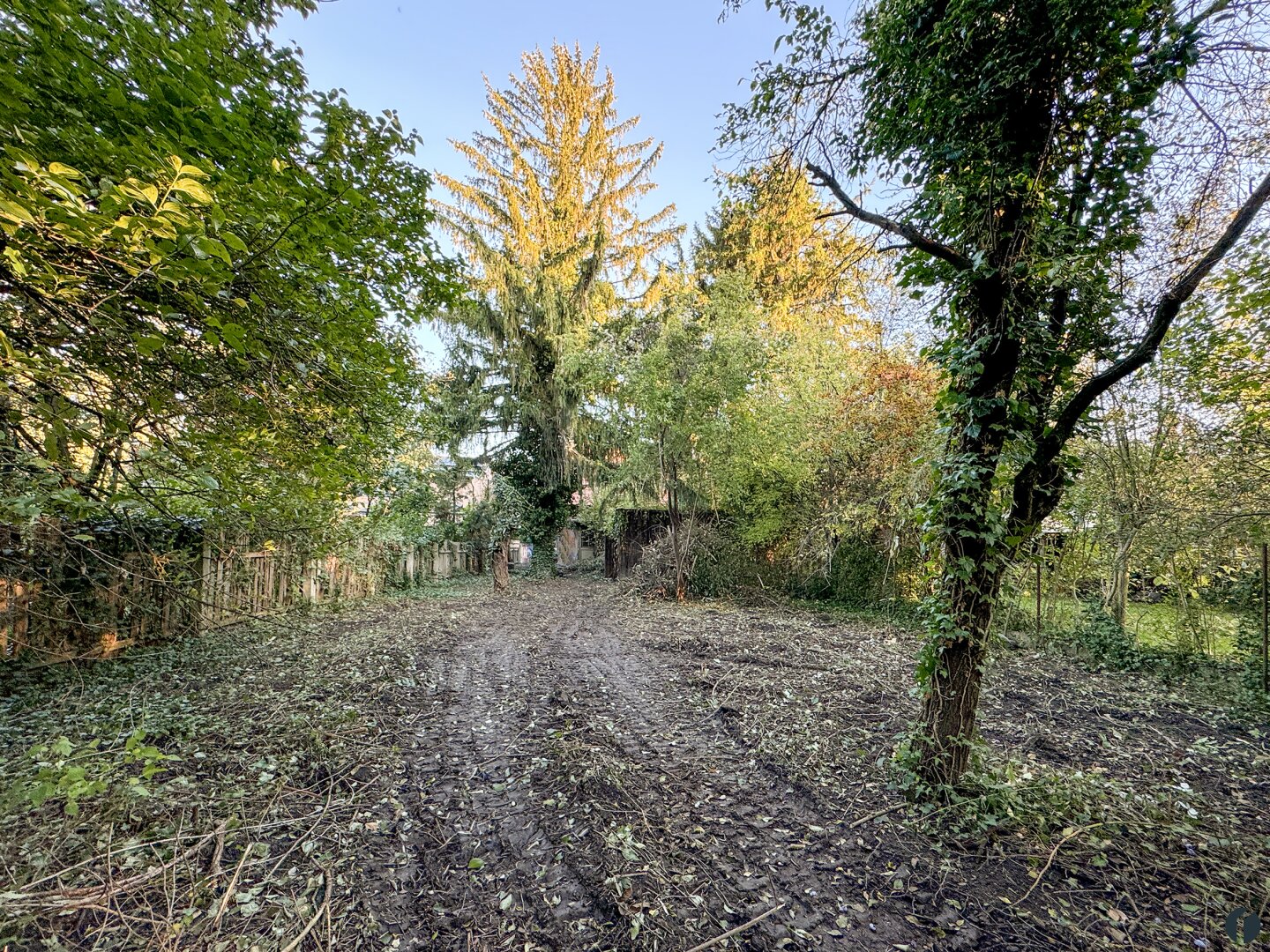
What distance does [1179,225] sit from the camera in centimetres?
268

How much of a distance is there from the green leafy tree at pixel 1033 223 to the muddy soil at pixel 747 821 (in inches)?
26.9

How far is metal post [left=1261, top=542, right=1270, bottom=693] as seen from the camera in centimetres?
446

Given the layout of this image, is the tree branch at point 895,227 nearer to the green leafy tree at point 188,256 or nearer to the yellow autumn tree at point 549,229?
the green leafy tree at point 188,256

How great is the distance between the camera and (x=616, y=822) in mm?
2658

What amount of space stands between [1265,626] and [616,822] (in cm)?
605

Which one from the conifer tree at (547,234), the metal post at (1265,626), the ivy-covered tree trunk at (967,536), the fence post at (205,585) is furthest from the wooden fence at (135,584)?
the metal post at (1265,626)

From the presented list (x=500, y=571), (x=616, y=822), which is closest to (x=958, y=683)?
(x=616, y=822)

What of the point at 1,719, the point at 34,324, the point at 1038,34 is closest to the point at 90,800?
the point at 1,719

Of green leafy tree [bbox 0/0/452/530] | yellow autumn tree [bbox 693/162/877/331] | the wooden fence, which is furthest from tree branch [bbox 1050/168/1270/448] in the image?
the wooden fence

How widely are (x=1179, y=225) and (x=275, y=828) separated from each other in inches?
221

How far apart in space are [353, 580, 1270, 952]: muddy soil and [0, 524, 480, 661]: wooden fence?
1686 millimetres

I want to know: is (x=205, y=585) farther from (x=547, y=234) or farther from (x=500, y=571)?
(x=547, y=234)

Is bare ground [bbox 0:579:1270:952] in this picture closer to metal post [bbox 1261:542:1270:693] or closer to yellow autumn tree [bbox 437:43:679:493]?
metal post [bbox 1261:542:1270:693]

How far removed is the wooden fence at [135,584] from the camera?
3658 mm
